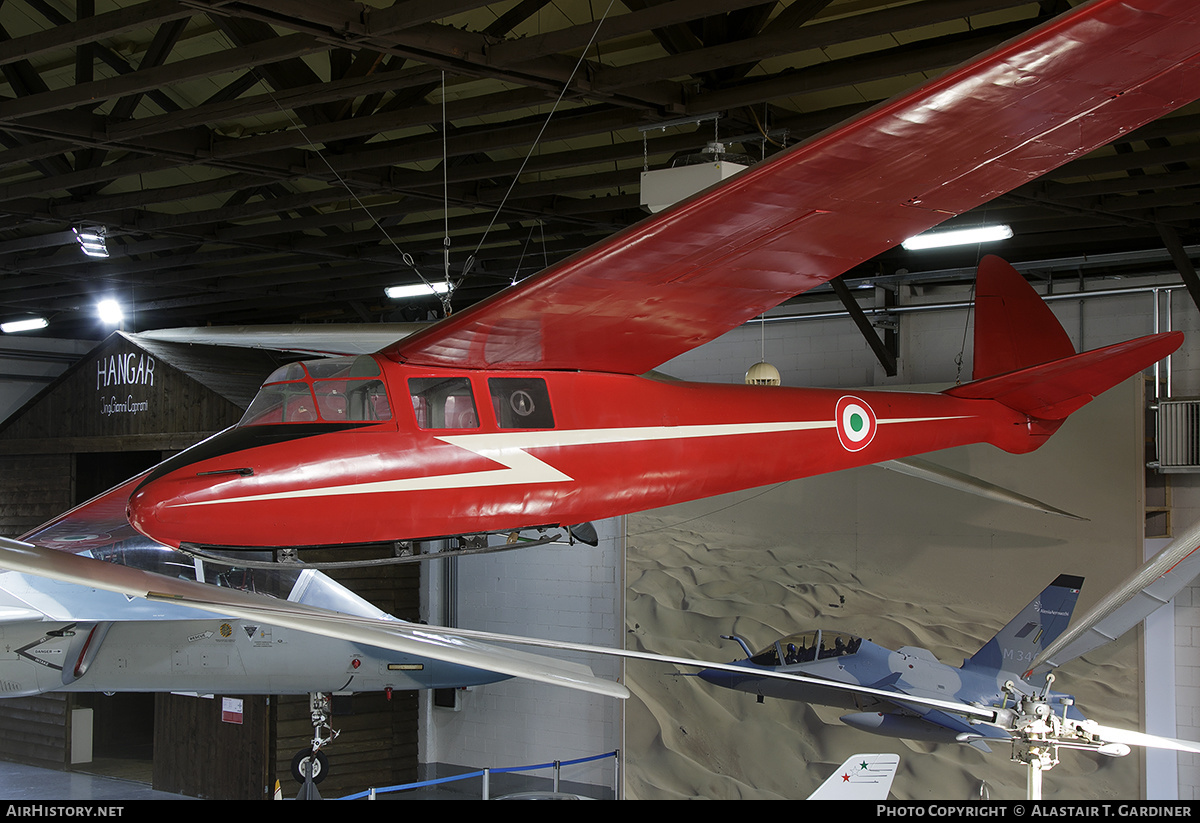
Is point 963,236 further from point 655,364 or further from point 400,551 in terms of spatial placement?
point 400,551

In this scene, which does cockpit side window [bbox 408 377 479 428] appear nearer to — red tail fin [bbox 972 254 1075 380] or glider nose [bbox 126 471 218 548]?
glider nose [bbox 126 471 218 548]

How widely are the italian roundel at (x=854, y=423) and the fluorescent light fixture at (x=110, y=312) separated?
9.02m

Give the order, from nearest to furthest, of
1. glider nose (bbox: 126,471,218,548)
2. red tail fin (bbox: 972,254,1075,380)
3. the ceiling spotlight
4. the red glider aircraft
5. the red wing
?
the red wing → the red glider aircraft → glider nose (bbox: 126,471,218,548) → red tail fin (bbox: 972,254,1075,380) → the ceiling spotlight

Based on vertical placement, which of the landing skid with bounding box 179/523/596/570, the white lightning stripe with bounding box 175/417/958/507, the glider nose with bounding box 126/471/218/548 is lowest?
the landing skid with bounding box 179/523/596/570

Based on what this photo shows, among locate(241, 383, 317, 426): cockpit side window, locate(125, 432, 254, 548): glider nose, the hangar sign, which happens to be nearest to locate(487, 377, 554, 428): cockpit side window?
locate(241, 383, 317, 426): cockpit side window

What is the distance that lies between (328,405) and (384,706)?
751cm

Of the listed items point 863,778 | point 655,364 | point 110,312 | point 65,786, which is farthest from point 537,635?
point 655,364

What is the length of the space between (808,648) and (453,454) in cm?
519

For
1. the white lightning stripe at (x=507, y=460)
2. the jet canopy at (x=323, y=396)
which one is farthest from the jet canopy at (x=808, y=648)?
the jet canopy at (x=323, y=396)

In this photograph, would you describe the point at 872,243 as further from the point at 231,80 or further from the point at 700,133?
the point at 231,80

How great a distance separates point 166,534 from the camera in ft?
11.2

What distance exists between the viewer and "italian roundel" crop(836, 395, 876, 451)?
469cm

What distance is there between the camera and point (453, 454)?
12.2ft

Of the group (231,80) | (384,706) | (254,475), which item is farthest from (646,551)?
(254,475)
